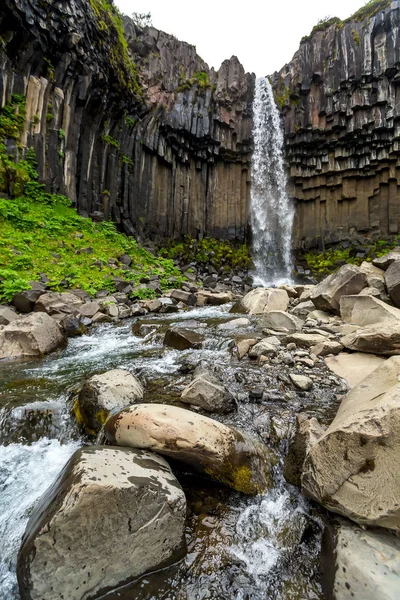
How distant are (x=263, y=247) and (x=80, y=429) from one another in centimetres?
2229

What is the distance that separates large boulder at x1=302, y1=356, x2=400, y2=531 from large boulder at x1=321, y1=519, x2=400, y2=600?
0.28 ft

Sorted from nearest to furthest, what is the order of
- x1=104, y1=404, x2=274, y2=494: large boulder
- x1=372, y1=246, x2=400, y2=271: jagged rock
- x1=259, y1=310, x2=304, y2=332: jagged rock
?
x1=104, y1=404, x2=274, y2=494: large boulder, x1=259, y1=310, x2=304, y2=332: jagged rock, x1=372, y1=246, x2=400, y2=271: jagged rock

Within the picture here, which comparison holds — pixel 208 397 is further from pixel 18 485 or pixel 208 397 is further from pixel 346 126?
pixel 346 126

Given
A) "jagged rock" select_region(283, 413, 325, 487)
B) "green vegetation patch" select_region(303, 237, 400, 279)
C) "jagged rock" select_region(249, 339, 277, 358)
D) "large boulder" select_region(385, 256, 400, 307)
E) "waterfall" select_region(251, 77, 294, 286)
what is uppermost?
"waterfall" select_region(251, 77, 294, 286)

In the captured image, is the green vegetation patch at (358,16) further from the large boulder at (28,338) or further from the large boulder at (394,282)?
the large boulder at (28,338)

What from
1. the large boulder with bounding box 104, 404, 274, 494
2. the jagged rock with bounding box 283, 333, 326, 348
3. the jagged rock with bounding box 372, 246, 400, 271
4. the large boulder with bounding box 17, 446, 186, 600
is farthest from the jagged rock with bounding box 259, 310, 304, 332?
the large boulder with bounding box 17, 446, 186, 600

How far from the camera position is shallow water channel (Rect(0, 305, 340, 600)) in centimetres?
183

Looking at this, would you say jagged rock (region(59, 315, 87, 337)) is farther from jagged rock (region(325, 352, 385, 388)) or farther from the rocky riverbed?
jagged rock (region(325, 352, 385, 388))

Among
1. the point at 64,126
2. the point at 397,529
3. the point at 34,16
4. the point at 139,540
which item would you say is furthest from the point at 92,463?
A: the point at 34,16

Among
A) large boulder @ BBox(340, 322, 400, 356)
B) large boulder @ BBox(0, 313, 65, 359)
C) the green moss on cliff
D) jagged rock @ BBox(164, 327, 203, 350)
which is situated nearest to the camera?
large boulder @ BBox(340, 322, 400, 356)

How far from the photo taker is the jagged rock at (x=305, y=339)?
4989mm

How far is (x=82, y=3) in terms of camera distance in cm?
1395

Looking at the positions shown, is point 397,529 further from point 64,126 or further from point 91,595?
point 64,126

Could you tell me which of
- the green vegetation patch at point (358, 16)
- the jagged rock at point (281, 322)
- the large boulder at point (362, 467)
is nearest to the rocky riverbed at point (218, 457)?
the large boulder at point (362, 467)
